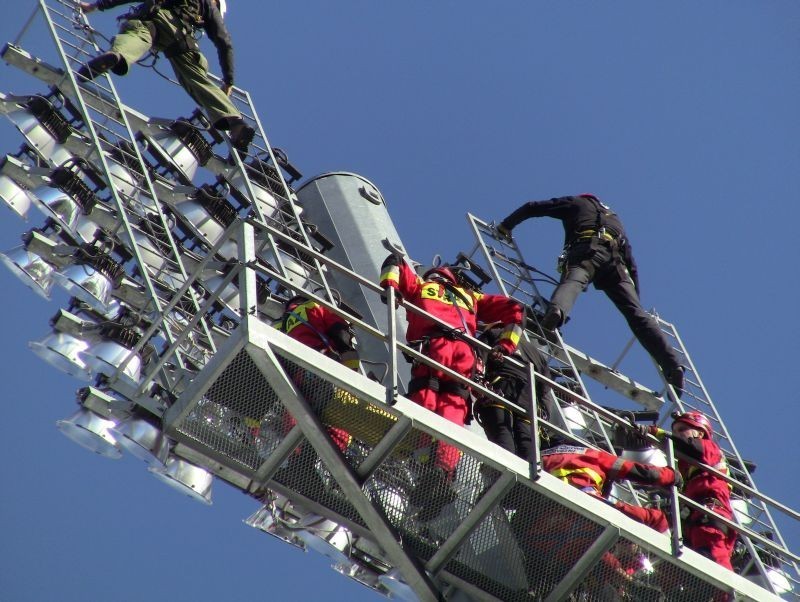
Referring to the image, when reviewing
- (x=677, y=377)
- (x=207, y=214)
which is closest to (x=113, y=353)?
(x=207, y=214)

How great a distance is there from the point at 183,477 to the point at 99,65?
18.1 feet

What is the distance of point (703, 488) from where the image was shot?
13477 millimetres

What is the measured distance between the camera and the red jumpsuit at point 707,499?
13.0 meters

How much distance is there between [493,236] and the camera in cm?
1844

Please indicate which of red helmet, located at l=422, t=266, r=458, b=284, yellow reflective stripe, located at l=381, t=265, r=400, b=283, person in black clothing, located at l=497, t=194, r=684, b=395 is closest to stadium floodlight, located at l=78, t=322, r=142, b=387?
yellow reflective stripe, located at l=381, t=265, r=400, b=283

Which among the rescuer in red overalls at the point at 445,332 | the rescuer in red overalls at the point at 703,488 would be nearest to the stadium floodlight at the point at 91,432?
the rescuer in red overalls at the point at 445,332

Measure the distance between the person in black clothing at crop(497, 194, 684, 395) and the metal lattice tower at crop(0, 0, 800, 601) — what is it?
182 centimetres

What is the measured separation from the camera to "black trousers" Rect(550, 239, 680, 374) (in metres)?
17.0

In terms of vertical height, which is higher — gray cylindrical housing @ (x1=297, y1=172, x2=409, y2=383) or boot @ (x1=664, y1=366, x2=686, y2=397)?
boot @ (x1=664, y1=366, x2=686, y2=397)

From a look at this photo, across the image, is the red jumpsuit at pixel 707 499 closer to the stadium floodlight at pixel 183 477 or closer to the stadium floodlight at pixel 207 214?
the stadium floodlight at pixel 183 477

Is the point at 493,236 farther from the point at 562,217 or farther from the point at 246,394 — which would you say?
the point at 246,394

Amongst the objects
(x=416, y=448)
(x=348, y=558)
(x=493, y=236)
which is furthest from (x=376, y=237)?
(x=416, y=448)

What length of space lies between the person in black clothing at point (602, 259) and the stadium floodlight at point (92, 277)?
206 inches

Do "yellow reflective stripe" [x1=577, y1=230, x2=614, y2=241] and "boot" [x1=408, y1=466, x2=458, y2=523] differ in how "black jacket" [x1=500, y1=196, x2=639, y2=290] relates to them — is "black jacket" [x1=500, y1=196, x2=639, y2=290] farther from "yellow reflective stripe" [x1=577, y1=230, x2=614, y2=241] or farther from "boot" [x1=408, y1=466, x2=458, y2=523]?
"boot" [x1=408, y1=466, x2=458, y2=523]
